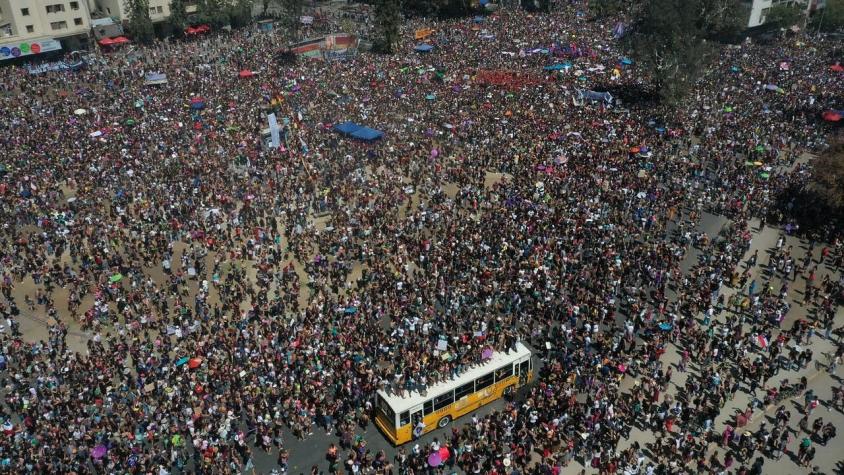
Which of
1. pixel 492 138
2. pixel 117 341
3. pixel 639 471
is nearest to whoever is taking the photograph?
pixel 639 471

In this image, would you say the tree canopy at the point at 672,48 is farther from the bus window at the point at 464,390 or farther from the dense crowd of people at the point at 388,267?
the bus window at the point at 464,390

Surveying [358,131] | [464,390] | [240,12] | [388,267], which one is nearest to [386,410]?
[464,390]

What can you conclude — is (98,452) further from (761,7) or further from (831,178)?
(761,7)

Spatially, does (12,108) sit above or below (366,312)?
above

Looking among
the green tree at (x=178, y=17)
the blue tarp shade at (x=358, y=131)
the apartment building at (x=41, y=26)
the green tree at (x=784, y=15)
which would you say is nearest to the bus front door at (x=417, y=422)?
the blue tarp shade at (x=358, y=131)

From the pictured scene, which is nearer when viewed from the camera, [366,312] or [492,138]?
[366,312]

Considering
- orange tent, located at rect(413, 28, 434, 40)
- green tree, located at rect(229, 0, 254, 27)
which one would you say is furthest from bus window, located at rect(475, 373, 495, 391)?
green tree, located at rect(229, 0, 254, 27)

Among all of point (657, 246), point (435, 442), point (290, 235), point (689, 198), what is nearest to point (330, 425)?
point (435, 442)

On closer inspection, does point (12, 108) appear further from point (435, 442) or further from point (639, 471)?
point (639, 471)

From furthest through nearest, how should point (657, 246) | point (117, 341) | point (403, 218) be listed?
1. point (403, 218)
2. point (657, 246)
3. point (117, 341)
